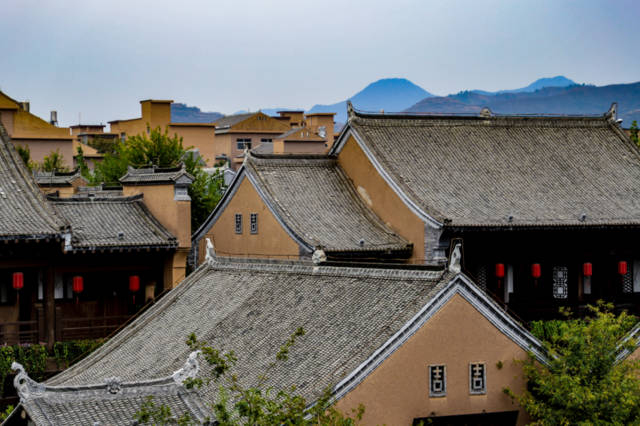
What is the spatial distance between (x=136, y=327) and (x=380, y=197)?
31.7 ft

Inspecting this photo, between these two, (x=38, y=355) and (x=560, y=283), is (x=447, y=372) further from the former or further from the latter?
(x=560, y=283)

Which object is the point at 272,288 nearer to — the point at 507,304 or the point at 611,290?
the point at 507,304

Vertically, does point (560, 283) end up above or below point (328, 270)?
below

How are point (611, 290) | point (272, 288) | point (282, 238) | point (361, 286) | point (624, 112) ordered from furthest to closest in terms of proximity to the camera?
point (624, 112) < point (611, 290) < point (282, 238) < point (272, 288) < point (361, 286)

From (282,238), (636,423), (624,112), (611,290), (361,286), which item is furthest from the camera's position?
(624,112)

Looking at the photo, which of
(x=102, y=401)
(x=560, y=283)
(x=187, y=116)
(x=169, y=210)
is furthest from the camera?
(x=187, y=116)

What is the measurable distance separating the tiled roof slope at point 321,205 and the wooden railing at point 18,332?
829 cm

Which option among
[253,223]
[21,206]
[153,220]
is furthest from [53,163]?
[21,206]

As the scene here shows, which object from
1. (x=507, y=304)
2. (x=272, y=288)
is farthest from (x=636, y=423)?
(x=507, y=304)

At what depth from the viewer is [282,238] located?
111ft

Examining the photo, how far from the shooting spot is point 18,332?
3077cm

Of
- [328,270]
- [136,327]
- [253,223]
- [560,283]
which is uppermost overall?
[253,223]

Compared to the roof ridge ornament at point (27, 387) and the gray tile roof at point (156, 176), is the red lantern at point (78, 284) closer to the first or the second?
the gray tile roof at point (156, 176)

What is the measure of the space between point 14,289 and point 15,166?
400 cm
